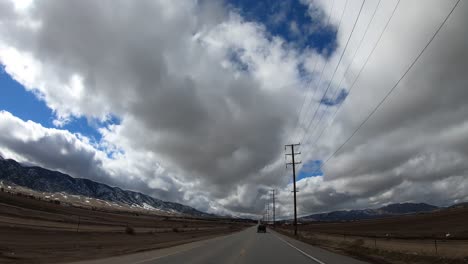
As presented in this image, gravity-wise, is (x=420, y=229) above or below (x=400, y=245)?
above

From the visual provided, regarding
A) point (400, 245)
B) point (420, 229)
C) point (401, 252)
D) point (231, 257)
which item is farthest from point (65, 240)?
point (420, 229)

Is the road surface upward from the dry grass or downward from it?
downward

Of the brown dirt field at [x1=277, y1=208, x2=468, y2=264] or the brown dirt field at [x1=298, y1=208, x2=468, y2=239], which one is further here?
the brown dirt field at [x1=298, y1=208, x2=468, y2=239]

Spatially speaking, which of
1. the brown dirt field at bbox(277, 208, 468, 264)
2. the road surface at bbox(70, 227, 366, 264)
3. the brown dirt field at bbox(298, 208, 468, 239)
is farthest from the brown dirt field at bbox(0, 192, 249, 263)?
the brown dirt field at bbox(298, 208, 468, 239)

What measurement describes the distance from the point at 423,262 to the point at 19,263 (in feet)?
64.0

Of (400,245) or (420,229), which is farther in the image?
(420,229)

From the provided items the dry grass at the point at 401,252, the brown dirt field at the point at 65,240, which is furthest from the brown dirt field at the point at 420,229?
the brown dirt field at the point at 65,240

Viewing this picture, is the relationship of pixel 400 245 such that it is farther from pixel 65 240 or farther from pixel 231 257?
pixel 65 240

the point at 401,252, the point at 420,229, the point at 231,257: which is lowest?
the point at 231,257

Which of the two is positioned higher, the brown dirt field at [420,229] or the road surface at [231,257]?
the brown dirt field at [420,229]

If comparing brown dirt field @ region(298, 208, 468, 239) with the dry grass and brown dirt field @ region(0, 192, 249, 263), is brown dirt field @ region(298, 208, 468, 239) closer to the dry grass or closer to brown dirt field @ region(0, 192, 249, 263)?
the dry grass

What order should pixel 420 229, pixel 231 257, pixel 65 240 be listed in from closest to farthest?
1. pixel 231 257
2. pixel 65 240
3. pixel 420 229

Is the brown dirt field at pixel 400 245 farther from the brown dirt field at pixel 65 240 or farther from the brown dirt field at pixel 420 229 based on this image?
the brown dirt field at pixel 65 240

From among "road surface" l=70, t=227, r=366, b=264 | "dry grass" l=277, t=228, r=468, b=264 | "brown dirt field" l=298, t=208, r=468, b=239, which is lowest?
"road surface" l=70, t=227, r=366, b=264
